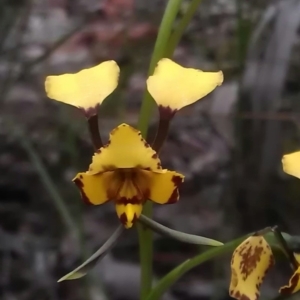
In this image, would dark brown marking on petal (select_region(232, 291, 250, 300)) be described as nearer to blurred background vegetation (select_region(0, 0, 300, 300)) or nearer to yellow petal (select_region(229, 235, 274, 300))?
yellow petal (select_region(229, 235, 274, 300))

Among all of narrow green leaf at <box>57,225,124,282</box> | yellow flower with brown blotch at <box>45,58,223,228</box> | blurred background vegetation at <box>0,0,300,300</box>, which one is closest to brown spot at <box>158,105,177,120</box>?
yellow flower with brown blotch at <box>45,58,223,228</box>

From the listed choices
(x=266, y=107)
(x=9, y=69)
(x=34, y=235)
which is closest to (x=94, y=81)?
(x=266, y=107)

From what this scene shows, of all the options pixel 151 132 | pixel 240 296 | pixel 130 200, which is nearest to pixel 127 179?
pixel 130 200

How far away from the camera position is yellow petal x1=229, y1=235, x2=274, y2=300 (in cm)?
48

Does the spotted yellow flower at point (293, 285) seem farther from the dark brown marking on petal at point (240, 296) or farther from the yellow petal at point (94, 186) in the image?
the yellow petal at point (94, 186)

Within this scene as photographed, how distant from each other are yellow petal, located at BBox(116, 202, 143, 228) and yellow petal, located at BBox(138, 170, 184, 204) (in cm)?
2

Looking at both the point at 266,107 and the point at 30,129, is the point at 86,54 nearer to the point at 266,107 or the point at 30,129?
the point at 30,129

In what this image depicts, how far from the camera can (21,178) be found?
1.27 metres

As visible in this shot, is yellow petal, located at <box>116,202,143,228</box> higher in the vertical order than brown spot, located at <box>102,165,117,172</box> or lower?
lower

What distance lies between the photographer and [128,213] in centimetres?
48

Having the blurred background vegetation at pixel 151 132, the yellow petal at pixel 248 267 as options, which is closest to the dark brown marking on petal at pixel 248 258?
the yellow petal at pixel 248 267

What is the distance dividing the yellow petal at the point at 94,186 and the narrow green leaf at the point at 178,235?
4 centimetres

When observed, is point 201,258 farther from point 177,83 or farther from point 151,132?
point 151,132

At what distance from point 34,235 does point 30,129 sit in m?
0.20
